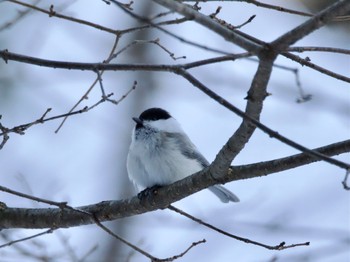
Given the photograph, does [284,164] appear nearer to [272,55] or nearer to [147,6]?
[272,55]

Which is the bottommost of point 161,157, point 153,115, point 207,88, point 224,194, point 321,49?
point 207,88

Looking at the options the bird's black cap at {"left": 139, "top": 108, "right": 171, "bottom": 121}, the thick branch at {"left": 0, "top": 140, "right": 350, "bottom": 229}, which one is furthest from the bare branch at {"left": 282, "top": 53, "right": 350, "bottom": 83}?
the bird's black cap at {"left": 139, "top": 108, "right": 171, "bottom": 121}

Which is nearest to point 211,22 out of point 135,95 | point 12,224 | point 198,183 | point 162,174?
point 198,183

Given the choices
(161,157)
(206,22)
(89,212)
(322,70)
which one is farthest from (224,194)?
(206,22)

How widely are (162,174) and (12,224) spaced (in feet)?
3.45

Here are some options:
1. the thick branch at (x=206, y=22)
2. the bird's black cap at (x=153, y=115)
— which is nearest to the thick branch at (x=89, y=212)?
the thick branch at (x=206, y=22)

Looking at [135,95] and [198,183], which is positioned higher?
[135,95]

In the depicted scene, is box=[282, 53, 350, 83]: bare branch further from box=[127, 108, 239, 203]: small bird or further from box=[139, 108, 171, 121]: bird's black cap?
box=[139, 108, 171, 121]: bird's black cap

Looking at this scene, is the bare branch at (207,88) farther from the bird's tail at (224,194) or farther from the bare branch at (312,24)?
the bird's tail at (224,194)

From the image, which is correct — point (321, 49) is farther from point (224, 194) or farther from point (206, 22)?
point (224, 194)

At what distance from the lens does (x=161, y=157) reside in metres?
4.00

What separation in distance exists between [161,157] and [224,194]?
1.60 ft

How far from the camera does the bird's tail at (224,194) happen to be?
13.6 feet

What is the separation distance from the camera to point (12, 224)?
10.1ft
